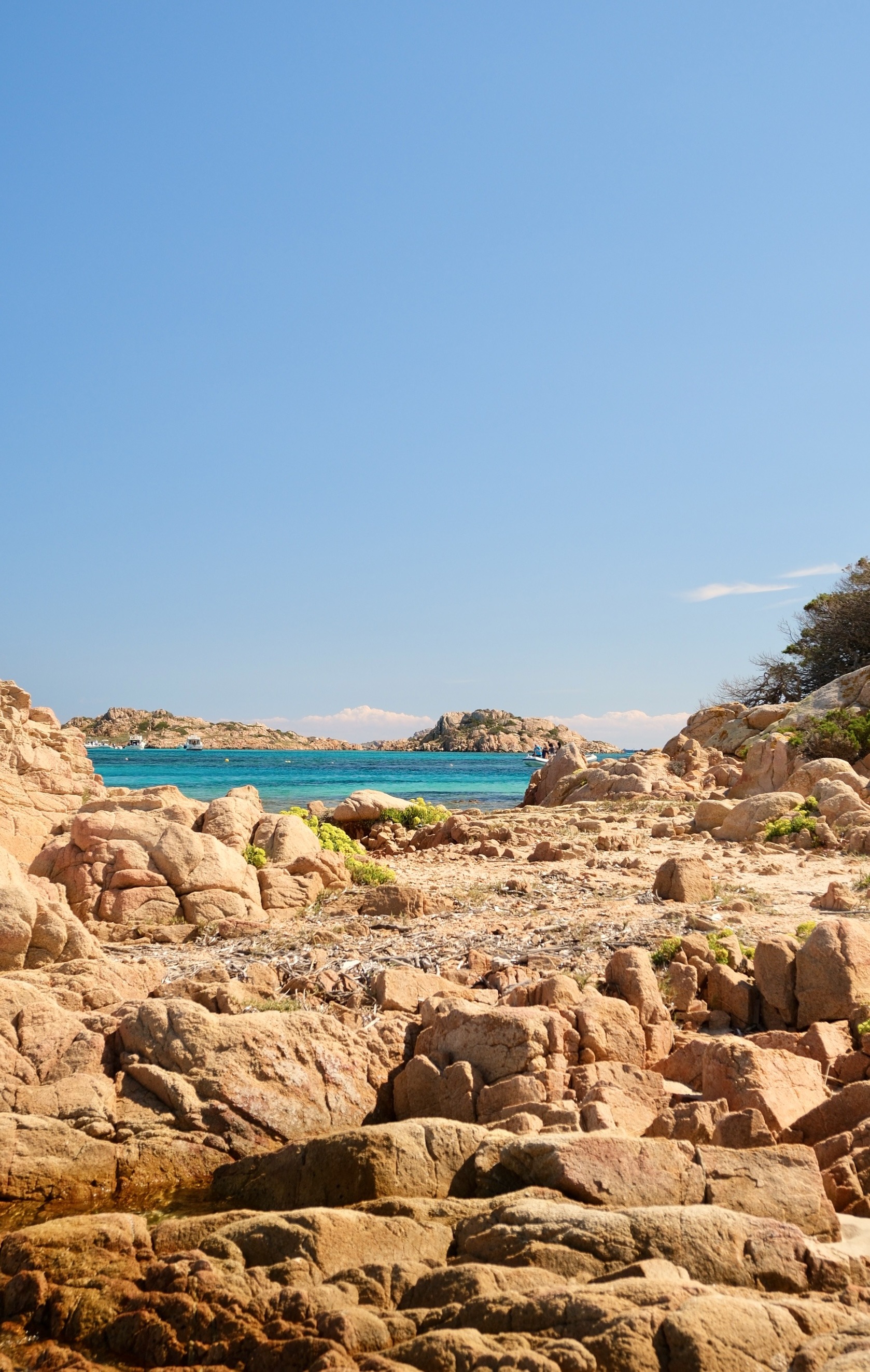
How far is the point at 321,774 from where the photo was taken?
189 feet

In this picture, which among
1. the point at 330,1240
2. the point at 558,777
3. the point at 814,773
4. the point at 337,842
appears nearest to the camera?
the point at 330,1240

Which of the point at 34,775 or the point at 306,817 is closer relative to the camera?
the point at 34,775

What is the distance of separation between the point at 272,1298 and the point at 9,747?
41.1 ft

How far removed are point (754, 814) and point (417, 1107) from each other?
448 inches

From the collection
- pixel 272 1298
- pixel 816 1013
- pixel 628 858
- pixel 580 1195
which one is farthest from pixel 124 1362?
pixel 628 858

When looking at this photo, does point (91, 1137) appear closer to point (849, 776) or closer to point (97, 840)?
point (97, 840)

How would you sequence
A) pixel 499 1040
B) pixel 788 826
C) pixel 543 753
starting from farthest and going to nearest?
pixel 543 753
pixel 788 826
pixel 499 1040

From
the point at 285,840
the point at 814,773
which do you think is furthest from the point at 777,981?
the point at 814,773

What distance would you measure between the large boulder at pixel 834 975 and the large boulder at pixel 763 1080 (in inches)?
45.3

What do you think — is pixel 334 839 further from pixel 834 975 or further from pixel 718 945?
pixel 834 975

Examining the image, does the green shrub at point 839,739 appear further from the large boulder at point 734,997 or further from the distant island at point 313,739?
the distant island at point 313,739

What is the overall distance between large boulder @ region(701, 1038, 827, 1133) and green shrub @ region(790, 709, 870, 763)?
17498 mm

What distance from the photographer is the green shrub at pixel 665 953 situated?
9430 millimetres

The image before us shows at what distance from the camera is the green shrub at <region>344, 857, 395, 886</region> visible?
13820 mm
